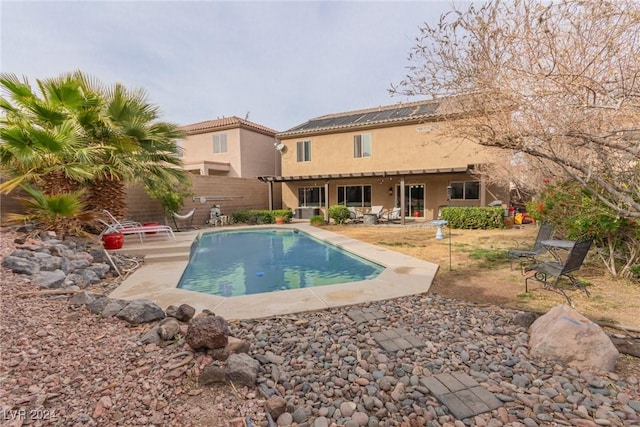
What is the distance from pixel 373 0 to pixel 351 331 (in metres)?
6.65

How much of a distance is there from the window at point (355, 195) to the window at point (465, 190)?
16.5ft

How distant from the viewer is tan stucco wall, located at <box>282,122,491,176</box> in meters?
16.8

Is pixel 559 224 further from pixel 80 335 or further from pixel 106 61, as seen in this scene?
pixel 106 61

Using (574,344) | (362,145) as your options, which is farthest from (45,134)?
(362,145)

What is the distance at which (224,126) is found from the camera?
21.6 m

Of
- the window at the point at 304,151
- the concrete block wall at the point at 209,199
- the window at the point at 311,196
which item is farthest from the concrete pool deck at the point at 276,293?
the window at the point at 304,151

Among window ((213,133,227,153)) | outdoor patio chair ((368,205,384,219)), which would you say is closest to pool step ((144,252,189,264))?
outdoor patio chair ((368,205,384,219))

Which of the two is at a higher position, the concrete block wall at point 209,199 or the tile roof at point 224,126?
the tile roof at point 224,126

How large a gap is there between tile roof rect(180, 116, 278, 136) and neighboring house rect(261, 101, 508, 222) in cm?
261

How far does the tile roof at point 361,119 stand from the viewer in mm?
17761

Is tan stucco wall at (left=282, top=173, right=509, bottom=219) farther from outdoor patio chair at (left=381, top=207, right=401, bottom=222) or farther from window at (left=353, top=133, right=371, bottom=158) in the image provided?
window at (left=353, top=133, right=371, bottom=158)

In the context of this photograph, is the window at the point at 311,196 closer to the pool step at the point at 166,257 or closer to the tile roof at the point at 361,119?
the tile roof at the point at 361,119

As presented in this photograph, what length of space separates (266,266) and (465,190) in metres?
13.2

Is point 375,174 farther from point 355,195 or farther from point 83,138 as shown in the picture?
point 83,138
